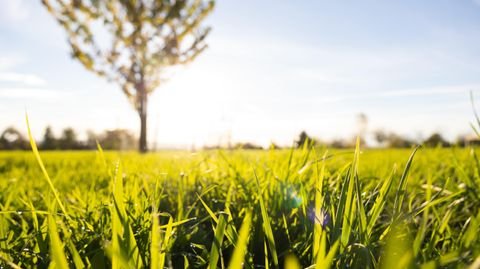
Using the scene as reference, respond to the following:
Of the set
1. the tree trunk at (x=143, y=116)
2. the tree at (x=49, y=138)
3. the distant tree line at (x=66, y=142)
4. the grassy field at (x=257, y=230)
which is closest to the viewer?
the grassy field at (x=257, y=230)

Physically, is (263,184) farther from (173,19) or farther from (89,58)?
(89,58)

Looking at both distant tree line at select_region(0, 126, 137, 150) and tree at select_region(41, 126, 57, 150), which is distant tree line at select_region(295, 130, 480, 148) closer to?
distant tree line at select_region(0, 126, 137, 150)

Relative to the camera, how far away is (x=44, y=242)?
2.69ft

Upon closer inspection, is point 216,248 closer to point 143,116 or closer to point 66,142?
point 143,116

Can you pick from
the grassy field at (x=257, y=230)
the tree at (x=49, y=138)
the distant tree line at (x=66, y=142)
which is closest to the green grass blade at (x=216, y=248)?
the grassy field at (x=257, y=230)

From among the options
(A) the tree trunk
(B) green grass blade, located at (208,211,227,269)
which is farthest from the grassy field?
(A) the tree trunk

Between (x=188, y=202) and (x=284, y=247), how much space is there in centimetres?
43

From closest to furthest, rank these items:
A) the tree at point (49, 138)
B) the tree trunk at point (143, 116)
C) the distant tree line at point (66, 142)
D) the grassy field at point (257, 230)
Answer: the grassy field at point (257, 230) < the tree trunk at point (143, 116) < the distant tree line at point (66, 142) < the tree at point (49, 138)

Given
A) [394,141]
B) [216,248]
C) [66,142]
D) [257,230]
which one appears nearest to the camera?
[216,248]

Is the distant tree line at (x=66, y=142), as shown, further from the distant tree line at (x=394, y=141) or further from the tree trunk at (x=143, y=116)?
the distant tree line at (x=394, y=141)

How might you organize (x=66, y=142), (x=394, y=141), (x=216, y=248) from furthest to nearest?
(x=66, y=142)
(x=394, y=141)
(x=216, y=248)

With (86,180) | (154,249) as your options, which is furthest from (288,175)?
(86,180)

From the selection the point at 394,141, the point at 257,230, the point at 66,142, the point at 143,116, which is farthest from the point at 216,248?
the point at 66,142

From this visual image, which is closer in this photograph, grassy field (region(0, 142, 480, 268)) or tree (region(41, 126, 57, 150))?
grassy field (region(0, 142, 480, 268))
